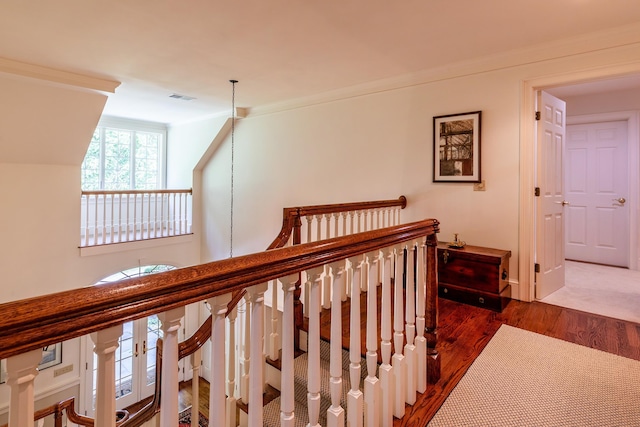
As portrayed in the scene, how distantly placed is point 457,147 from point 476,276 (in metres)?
1.32

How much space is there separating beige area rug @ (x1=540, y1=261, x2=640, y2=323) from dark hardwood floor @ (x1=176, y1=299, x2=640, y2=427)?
0.63 feet

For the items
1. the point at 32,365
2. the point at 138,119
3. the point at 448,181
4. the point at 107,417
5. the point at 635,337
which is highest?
the point at 138,119

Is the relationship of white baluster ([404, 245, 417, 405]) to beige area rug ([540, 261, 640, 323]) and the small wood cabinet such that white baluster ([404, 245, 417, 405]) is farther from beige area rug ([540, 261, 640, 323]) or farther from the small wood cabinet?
beige area rug ([540, 261, 640, 323])

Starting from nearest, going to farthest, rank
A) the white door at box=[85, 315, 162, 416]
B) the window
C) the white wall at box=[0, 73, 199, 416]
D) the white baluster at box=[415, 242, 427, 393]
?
the white baluster at box=[415, 242, 427, 393]
the white wall at box=[0, 73, 199, 416]
the white door at box=[85, 315, 162, 416]
the window

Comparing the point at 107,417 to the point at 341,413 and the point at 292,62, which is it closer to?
the point at 341,413

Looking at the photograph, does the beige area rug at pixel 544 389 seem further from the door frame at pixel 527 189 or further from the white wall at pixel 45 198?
the white wall at pixel 45 198

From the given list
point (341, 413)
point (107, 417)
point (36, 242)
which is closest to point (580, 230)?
point (341, 413)

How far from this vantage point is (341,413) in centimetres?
125

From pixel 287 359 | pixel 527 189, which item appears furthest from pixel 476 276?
pixel 287 359

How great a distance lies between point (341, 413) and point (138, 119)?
6.95 meters

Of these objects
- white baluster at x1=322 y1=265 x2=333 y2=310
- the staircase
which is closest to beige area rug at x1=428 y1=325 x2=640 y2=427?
the staircase

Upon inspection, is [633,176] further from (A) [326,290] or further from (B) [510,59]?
(A) [326,290]

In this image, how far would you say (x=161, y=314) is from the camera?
0.73m

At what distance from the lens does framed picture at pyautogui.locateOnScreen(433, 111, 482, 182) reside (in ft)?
10.9
